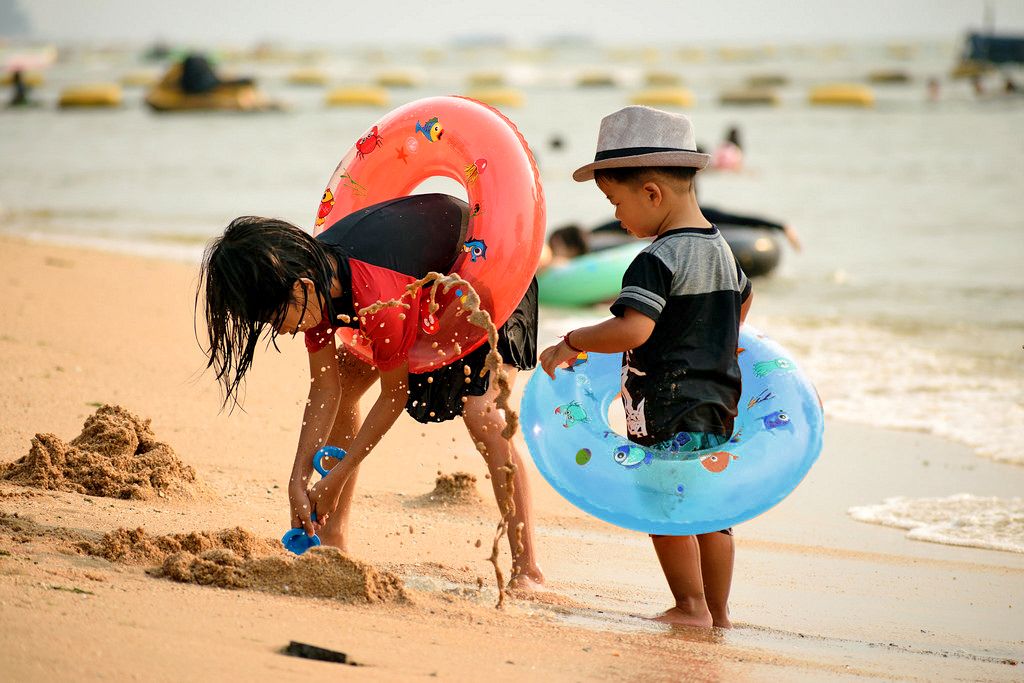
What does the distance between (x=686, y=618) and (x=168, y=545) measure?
58.2 inches

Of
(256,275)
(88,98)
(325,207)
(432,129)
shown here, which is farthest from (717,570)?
(88,98)

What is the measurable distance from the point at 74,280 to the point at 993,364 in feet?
20.7

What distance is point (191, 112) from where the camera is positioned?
1380 inches

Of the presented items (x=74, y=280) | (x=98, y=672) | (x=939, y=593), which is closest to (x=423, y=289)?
A: (x=98, y=672)

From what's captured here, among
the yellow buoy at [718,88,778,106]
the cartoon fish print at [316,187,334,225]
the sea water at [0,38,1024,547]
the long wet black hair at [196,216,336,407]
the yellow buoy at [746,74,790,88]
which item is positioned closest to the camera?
the long wet black hair at [196,216,336,407]

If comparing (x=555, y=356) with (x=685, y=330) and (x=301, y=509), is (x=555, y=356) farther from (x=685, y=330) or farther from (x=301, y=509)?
(x=301, y=509)

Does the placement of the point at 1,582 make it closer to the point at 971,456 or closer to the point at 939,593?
the point at 939,593

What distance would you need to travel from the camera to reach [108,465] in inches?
160

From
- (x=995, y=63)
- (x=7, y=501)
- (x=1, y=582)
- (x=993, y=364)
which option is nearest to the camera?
(x=1, y=582)

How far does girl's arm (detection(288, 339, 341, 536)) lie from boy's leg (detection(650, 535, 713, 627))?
1.00 metres

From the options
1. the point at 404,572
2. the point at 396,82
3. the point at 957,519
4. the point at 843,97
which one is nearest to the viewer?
the point at 404,572

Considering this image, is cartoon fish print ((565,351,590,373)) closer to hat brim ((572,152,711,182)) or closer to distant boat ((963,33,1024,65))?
hat brim ((572,152,711,182))

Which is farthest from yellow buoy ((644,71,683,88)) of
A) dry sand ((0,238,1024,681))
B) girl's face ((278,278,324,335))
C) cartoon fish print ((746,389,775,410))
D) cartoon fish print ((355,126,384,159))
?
girl's face ((278,278,324,335))

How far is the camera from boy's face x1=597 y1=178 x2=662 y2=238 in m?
3.29
